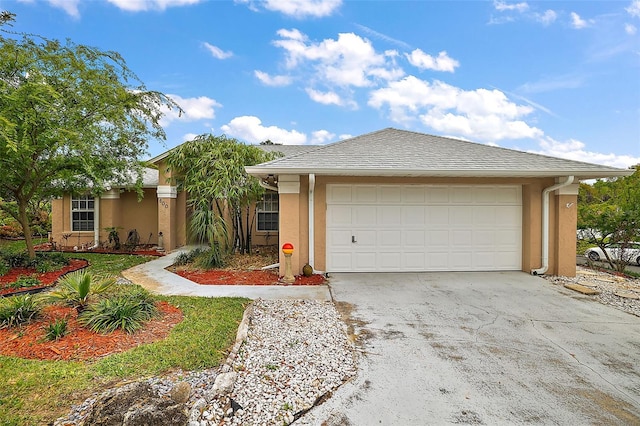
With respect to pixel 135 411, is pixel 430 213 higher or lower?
higher

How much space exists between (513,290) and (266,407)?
6123 mm

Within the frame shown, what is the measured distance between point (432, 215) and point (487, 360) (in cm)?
501

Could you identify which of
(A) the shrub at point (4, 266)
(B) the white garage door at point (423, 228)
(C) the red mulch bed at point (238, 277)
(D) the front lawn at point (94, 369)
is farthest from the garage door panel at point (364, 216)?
(A) the shrub at point (4, 266)

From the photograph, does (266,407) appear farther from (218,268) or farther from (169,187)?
(169,187)

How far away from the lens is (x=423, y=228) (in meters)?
8.29

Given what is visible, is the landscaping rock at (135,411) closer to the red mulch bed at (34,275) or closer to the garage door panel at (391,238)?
the red mulch bed at (34,275)

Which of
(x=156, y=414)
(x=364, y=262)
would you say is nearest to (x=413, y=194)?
(x=364, y=262)

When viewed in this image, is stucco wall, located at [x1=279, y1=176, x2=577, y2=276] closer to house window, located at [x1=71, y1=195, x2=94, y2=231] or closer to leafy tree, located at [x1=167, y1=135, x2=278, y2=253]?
leafy tree, located at [x1=167, y1=135, x2=278, y2=253]

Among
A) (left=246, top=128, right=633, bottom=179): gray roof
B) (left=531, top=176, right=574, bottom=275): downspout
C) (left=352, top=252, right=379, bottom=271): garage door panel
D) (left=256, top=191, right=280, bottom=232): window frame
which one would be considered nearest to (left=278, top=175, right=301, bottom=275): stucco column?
(left=246, top=128, right=633, bottom=179): gray roof

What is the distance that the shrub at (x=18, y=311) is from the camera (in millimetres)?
4324

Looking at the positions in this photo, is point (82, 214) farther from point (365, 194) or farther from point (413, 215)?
point (413, 215)

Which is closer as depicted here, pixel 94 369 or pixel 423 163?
pixel 94 369

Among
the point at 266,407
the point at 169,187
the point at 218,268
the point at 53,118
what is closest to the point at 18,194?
the point at 53,118

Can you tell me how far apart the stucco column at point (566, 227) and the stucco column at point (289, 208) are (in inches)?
262
